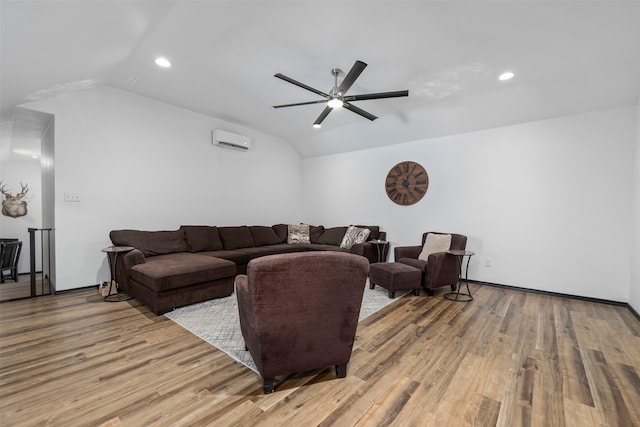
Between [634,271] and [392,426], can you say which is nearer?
[392,426]

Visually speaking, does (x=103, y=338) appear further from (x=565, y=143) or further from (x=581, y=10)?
(x=565, y=143)

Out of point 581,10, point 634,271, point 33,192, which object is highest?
point 581,10

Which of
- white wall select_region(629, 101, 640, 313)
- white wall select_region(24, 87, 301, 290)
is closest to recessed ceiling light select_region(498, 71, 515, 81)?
white wall select_region(629, 101, 640, 313)

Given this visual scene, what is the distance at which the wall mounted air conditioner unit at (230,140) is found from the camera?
16.3 feet

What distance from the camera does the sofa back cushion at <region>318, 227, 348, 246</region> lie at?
18.4 ft

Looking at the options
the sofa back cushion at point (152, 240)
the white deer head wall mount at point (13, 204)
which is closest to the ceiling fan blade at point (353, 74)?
the sofa back cushion at point (152, 240)

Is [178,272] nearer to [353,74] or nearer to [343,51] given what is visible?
[353,74]

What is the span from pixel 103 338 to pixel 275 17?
3.29 metres

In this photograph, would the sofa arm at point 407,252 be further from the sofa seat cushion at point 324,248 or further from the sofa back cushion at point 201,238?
the sofa back cushion at point 201,238

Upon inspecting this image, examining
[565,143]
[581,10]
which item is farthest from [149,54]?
[565,143]

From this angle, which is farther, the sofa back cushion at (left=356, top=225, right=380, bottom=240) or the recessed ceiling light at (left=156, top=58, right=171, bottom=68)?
the sofa back cushion at (left=356, top=225, right=380, bottom=240)

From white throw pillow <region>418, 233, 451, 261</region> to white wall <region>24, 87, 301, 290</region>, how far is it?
3604mm

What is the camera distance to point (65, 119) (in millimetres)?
3535

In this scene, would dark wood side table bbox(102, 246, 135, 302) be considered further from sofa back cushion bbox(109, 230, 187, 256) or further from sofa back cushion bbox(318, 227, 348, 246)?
sofa back cushion bbox(318, 227, 348, 246)
